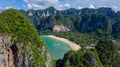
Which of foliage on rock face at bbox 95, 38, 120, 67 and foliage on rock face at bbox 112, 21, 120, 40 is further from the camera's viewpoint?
foliage on rock face at bbox 112, 21, 120, 40

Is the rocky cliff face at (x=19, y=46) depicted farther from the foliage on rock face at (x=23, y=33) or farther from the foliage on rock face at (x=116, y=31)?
the foliage on rock face at (x=116, y=31)

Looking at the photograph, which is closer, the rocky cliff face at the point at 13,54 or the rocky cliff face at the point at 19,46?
the rocky cliff face at the point at 13,54

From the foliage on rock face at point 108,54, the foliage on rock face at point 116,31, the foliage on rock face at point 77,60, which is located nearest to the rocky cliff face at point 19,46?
the foliage on rock face at point 77,60

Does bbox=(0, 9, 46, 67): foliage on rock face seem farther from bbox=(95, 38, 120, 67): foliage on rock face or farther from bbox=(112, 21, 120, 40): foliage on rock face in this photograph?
bbox=(112, 21, 120, 40): foliage on rock face

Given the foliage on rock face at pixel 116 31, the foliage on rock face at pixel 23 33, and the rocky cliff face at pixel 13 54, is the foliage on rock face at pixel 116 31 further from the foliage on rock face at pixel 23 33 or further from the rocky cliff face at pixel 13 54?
the rocky cliff face at pixel 13 54

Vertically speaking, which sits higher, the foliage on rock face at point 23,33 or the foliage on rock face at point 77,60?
the foliage on rock face at point 23,33

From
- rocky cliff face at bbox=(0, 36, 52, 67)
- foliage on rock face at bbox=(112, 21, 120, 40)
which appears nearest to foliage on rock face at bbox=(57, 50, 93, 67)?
rocky cliff face at bbox=(0, 36, 52, 67)

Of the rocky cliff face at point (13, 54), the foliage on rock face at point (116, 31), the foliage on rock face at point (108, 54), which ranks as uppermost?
the rocky cliff face at point (13, 54)

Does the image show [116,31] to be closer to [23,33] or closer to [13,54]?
[23,33]

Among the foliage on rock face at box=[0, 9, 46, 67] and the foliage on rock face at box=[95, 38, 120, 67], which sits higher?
the foliage on rock face at box=[0, 9, 46, 67]

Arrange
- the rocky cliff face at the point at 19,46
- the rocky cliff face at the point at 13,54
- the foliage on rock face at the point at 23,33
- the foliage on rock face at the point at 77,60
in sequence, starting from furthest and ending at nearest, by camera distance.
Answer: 1. the foliage on rock face at the point at 77,60
2. the foliage on rock face at the point at 23,33
3. the rocky cliff face at the point at 19,46
4. the rocky cliff face at the point at 13,54

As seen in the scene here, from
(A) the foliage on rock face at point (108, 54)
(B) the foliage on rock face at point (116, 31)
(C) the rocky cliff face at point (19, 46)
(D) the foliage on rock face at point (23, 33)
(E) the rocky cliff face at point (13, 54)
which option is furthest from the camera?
(B) the foliage on rock face at point (116, 31)
